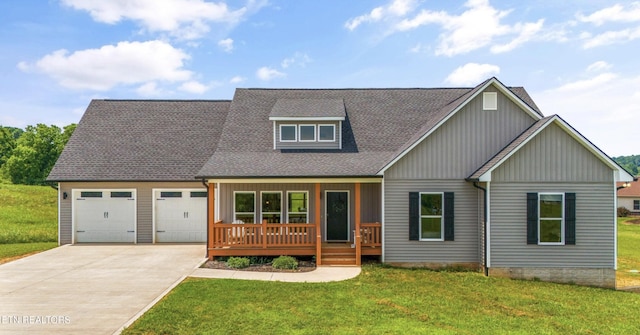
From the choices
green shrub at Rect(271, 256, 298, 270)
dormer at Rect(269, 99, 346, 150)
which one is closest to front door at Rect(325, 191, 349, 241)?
dormer at Rect(269, 99, 346, 150)

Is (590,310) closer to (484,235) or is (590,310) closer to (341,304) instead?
(484,235)

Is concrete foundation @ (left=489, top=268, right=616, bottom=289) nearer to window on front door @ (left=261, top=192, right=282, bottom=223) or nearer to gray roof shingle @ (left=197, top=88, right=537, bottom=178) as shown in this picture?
gray roof shingle @ (left=197, top=88, right=537, bottom=178)

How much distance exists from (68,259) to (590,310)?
15.7 meters

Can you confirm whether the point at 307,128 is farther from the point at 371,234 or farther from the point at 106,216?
the point at 106,216

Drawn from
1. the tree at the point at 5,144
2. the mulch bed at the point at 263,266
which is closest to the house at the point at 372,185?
the mulch bed at the point at 263,266

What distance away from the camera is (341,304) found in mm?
8445

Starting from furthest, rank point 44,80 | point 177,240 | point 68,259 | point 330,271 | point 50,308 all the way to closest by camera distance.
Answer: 1. point 44,80
2. point 177,240
3. point 68,259
4. point 330,271
5. point 50,308

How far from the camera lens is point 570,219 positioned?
1136cm

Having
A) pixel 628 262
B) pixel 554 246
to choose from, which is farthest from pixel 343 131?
pixel 628 262

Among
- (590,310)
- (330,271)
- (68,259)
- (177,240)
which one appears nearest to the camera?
(590,310)

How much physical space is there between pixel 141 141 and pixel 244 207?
21.7 ft

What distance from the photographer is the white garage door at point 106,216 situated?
16016 millimetres

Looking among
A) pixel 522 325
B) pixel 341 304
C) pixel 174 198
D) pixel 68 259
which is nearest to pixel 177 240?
pixel 174 198

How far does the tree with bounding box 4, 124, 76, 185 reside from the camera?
50.7 metres
